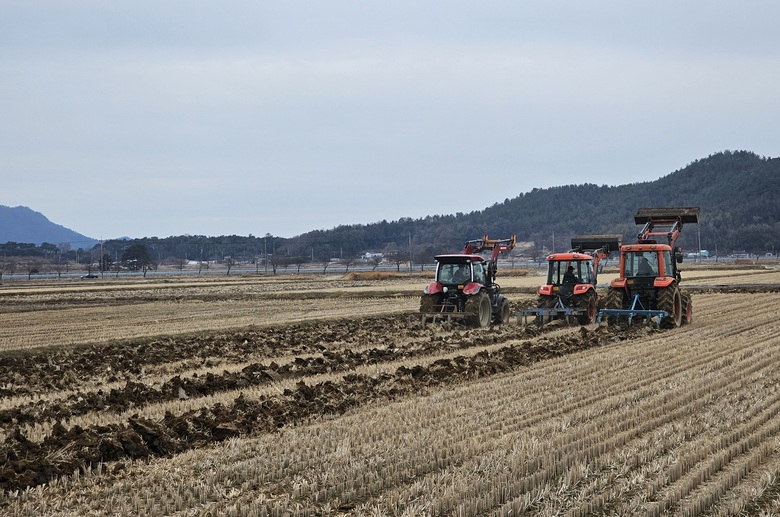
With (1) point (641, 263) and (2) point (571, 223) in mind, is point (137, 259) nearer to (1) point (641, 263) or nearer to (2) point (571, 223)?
(2) point (571, 223)

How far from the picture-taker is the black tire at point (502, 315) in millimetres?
22953

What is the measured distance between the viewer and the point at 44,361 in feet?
55.3

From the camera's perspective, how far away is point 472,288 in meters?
21.5

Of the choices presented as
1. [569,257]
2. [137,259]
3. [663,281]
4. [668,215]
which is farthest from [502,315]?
[137,259]

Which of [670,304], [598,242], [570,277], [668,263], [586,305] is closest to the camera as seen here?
[670,304]

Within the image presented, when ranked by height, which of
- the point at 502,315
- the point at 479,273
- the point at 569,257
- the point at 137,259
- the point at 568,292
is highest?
the point at 137,259

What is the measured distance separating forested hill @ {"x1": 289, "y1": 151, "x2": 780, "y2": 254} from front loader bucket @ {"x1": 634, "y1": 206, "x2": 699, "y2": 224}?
378 feet

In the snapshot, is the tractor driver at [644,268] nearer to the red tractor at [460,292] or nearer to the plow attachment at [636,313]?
the plow attachment at [636,313]

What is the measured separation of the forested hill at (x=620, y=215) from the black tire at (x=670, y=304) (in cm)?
11775

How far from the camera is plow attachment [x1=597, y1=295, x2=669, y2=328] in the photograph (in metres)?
20.5

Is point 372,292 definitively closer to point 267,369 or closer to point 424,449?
point 267,369

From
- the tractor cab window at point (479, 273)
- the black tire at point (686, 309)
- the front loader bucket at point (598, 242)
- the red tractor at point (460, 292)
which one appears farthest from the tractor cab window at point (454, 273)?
the black tire at point (686, 309)

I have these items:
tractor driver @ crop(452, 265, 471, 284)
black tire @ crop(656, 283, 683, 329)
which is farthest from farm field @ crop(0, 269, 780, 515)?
tractor driver @ crop(452, 265, 471, 284)

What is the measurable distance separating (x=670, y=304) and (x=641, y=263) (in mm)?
A: 1477
